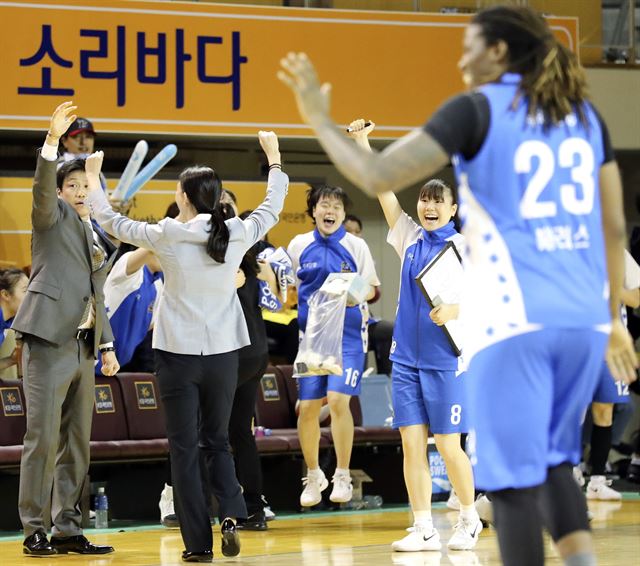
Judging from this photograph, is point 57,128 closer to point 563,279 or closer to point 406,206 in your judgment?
point 563,279

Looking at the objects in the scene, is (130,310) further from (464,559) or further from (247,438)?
(464,559)

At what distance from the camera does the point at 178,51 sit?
37.3 ft

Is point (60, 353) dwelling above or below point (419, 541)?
above

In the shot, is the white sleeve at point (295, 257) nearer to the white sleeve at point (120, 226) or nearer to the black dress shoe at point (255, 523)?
the black dress shoe at point (255, 523)

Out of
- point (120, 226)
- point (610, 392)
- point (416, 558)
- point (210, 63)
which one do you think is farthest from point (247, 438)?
point (210, 63)

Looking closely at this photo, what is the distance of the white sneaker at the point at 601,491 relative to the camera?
888 centimetres

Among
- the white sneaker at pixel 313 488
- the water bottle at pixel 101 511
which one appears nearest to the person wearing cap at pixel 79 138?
the water bottle at pixel 101 511

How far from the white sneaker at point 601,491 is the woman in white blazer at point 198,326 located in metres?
3.95

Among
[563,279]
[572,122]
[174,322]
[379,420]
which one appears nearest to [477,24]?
[572,122]

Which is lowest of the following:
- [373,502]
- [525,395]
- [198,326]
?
[373,502]

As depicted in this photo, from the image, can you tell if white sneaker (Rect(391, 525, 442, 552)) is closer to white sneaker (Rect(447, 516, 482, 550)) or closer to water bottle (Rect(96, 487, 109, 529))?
white sneaker (Rect(447, 516, 482, 550))

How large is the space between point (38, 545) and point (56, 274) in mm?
1296

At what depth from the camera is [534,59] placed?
9.38 ft

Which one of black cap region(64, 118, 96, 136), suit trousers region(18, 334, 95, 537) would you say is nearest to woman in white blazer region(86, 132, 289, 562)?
suit trousers region(18, 334, 95, 537)
